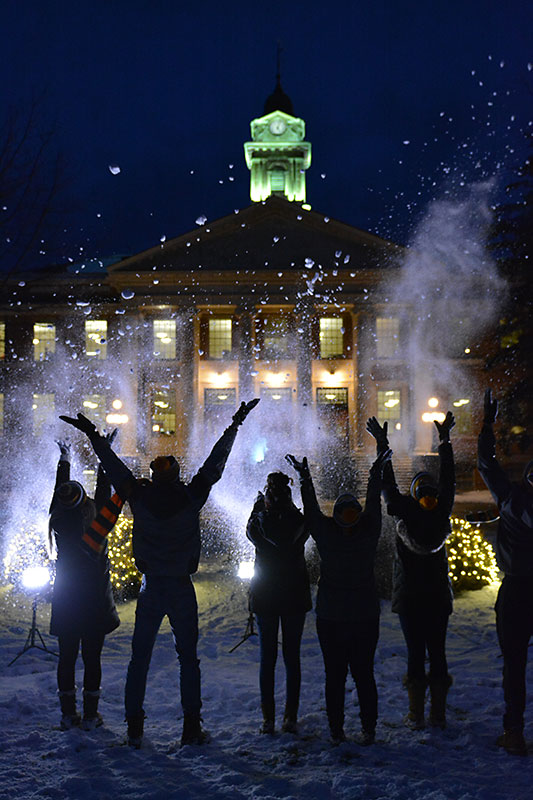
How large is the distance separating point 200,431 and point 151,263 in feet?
29.8

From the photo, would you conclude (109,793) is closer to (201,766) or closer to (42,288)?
(201,766)

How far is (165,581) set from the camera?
4.64 m

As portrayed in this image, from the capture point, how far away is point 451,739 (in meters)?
4.64

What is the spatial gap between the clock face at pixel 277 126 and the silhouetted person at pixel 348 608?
55.6m

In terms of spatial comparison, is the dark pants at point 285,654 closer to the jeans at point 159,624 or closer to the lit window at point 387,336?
the jeans at point 159,624

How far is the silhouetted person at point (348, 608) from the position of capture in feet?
14.8

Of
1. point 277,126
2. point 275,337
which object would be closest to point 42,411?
point 275,337

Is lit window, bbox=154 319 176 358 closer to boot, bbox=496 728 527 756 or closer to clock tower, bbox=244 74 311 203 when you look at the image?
clock tower, bbox=244 74 311 203

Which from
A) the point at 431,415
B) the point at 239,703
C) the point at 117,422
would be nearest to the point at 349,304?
the point at 431,415

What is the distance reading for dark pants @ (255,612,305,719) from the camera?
4.89m

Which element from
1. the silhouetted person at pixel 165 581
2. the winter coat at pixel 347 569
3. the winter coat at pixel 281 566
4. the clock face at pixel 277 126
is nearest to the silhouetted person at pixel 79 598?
the silhouetted person at pixel 165 581

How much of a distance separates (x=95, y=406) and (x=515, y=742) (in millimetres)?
29700

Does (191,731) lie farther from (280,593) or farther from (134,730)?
(280,593)

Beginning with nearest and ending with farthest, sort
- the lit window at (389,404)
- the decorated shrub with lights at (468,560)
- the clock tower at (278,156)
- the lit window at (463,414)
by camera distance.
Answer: the decorated shrub with lights at (468,560) → the lit window at (463,414) → the lit window at (389,404) → the clock tower at (278,156)
